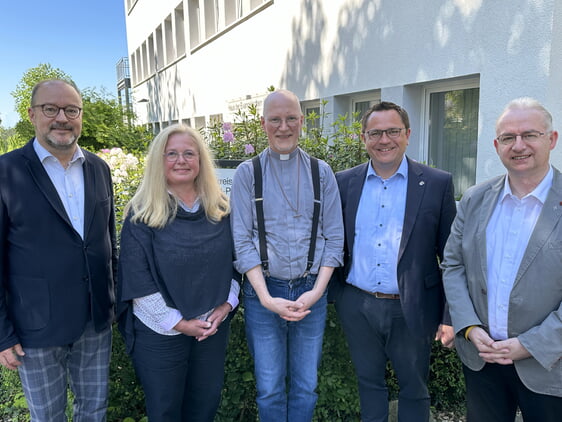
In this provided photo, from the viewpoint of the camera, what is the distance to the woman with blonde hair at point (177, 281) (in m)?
2.30

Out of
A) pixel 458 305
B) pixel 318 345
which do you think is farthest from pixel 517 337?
pixel 318 345

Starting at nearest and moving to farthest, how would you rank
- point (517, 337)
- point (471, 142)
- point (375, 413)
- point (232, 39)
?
1. point (517, 337)
2. point (375, 413)
3. point (471, 142)
4. point (232, 39)

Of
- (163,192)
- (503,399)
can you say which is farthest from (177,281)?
(503,399)

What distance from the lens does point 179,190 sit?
8.17 feet

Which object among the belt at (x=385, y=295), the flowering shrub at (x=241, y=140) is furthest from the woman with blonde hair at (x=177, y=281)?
the flowering shrub at (x=241, y=140)

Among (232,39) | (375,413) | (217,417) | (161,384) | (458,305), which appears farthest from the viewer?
(232,39)

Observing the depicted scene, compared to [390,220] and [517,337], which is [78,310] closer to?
[390,220]

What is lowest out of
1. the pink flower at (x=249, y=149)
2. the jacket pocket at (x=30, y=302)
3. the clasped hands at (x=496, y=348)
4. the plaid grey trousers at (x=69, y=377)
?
the plaid grey trousers at (x=69, y=377)

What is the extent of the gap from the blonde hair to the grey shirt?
12 cm

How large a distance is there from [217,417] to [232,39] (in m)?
11.6

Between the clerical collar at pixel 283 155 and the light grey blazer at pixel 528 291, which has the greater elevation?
the clerical collar at pixel 283 155

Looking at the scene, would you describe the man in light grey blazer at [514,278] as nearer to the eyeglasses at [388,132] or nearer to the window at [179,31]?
the eyeglasses at [388,132]

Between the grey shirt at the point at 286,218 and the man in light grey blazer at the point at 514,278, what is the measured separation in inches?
27.5

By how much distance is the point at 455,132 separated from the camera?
19.1ft
